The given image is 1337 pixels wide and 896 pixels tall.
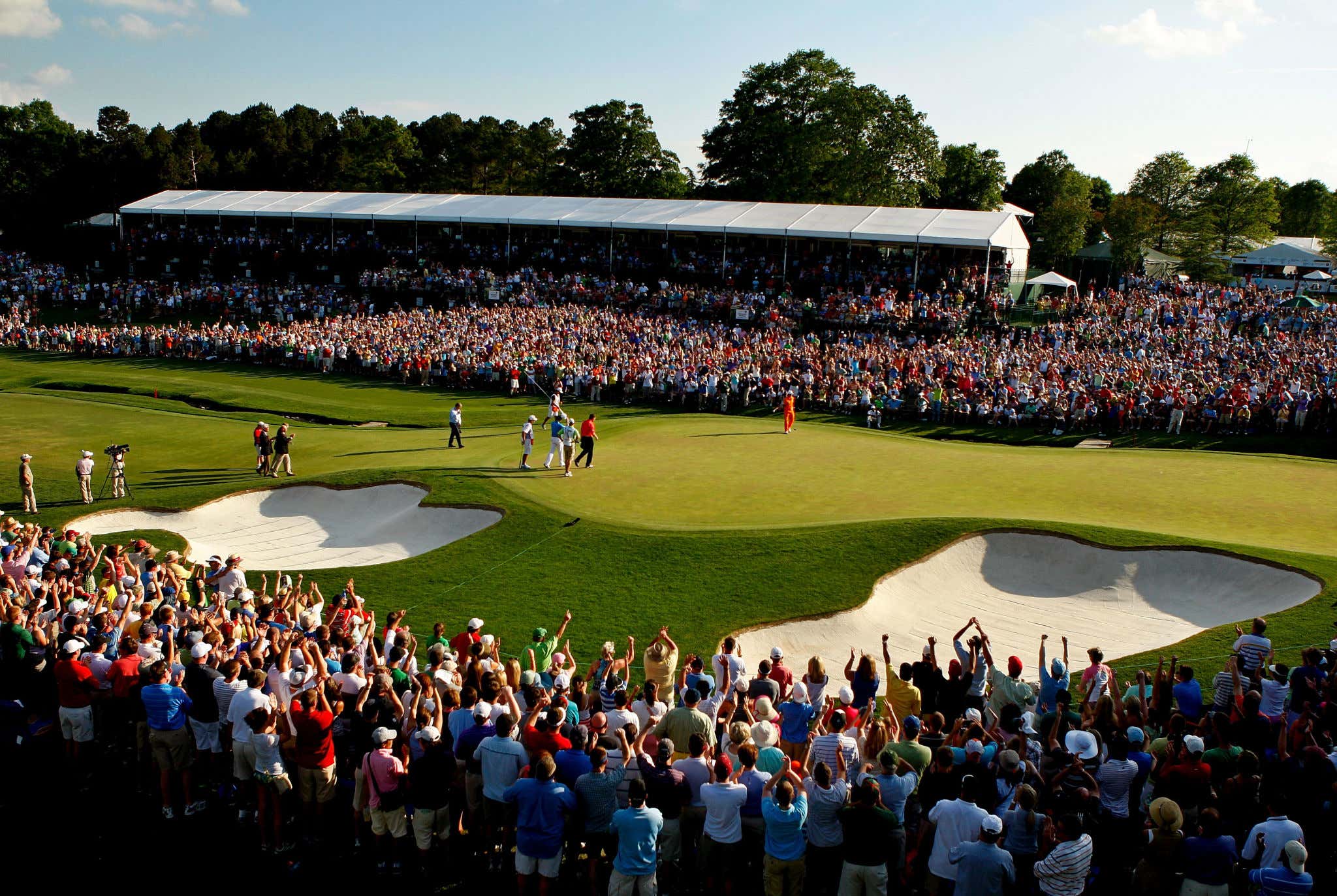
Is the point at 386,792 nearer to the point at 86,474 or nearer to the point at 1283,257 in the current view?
the point at 86,474

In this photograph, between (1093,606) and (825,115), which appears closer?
(1093,606)

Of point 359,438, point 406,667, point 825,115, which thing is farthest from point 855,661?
point 825,115

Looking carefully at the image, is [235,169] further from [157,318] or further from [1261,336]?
[1261,336]

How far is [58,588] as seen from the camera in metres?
14.9

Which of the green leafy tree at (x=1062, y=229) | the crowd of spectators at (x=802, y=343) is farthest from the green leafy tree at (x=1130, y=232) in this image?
the crowd of spectators at (x=802, y=343)

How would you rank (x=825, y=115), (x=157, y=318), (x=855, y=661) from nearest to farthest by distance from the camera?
(x=855, y=661) → (x=157, y=318) → (x=825, y=115)

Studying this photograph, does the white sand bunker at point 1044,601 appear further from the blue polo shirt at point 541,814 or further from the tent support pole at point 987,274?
the tent support pole at point 987,274

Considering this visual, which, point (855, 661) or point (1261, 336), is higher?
point (1261, 336)

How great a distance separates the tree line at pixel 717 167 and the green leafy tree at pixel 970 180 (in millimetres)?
163

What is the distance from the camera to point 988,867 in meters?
7.95

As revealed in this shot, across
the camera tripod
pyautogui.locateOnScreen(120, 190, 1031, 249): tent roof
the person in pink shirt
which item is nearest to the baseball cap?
the person in pink shirt

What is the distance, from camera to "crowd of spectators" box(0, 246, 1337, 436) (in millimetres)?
34656

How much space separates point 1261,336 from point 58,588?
44.7 metres

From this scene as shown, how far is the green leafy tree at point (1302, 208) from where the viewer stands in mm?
116562
